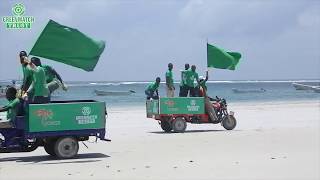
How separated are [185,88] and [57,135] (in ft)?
25.1

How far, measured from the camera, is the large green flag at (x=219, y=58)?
65.9 ft

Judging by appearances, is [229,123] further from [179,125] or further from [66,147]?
[66,147]

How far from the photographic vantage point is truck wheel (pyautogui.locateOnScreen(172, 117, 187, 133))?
17.9 m

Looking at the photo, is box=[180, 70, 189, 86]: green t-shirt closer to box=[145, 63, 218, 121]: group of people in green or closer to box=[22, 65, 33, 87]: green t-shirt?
box=[145, 63, 218, 121]: group of people in green

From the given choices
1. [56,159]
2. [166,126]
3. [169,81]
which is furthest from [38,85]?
[169,81]

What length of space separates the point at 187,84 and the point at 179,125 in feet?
4.76

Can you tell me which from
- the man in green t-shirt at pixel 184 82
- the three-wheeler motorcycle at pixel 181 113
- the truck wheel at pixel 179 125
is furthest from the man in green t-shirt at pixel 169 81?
the truck wheel at pixel 179 125

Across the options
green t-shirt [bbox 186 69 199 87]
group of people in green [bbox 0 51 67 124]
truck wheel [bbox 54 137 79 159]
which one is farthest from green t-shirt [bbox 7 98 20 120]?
green t-shirt [bbox 186 69 199 87]

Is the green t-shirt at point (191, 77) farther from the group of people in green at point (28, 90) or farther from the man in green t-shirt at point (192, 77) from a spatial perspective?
the group of people in green at point (28, 90)

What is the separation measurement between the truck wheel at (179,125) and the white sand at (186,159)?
1.11m

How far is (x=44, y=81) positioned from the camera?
11867 mm

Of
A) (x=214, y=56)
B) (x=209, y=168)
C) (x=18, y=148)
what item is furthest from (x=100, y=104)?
(x=214, y=56)

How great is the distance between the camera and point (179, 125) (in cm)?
1791

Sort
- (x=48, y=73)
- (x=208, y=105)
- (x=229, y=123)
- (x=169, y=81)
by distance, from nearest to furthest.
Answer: (x=48, y=73)
(x=208, y=105)
(x=229, y=123)
(x=169, y=81)
